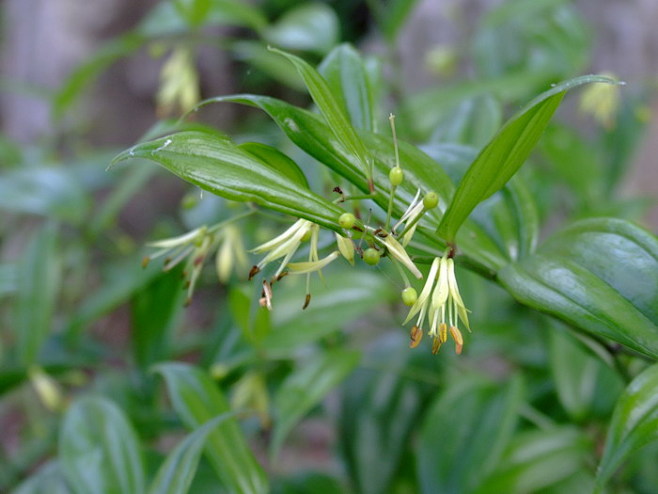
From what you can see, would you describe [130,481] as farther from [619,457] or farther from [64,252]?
[64,252]

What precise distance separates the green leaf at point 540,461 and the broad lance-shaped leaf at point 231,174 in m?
0.48

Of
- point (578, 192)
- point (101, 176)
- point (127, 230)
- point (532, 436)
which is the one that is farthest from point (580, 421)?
point (127, 230)

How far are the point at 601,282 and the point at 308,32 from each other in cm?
76

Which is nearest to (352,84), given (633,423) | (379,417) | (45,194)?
(633,423)

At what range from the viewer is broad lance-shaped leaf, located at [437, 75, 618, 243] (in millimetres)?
419

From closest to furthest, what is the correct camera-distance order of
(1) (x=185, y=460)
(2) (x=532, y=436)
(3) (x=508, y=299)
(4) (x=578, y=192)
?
(1) (x=185, y=460), (2) (x=532, y=436), (4) (x=578, y=192), (3) (x=508, y=299)

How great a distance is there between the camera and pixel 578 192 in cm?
120

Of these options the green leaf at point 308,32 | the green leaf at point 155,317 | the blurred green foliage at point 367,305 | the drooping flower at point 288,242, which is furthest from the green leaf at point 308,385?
the green leaf at point 308,32

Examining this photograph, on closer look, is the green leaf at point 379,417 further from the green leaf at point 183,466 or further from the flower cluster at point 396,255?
the flower cluster at point 396,255

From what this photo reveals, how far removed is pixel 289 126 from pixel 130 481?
1.45ft

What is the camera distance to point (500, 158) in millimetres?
450

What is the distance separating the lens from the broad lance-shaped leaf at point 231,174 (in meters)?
0.42

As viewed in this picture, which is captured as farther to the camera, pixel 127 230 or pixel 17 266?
pixel 127 230

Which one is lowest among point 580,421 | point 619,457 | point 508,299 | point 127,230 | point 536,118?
point 127,230
